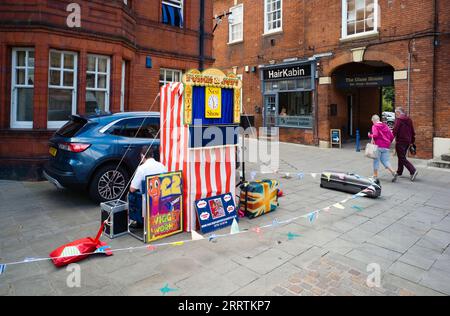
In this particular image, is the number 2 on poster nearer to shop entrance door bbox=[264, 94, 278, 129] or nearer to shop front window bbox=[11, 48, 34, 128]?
shop front window bbox=[11, 48, 34, 128]

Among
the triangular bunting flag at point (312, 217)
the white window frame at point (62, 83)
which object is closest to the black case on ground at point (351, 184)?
the triangular bunting flag at point (312, 217)

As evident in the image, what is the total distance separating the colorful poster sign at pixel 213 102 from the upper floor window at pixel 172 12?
8.54 m

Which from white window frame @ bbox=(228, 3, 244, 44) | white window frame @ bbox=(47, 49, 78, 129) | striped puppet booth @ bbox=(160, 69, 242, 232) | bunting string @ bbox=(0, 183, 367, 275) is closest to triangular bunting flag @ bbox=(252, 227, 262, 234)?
bunting string @ bbox=(0, 183, 367, 275)

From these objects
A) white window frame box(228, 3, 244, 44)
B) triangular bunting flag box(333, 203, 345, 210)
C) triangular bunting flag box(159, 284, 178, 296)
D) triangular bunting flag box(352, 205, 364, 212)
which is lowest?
triangular bunting flag box(159, 284, 178, 296)

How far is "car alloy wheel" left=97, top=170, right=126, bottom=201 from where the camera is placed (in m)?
6.79

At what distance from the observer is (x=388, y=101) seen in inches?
1804

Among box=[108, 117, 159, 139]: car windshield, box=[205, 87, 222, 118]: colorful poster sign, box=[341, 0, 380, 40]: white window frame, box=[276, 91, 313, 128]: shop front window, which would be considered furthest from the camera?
box=[276, 91, 313, 128]: shop front window

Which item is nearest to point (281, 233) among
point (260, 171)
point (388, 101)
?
point (260, 171)

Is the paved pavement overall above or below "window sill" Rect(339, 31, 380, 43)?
below

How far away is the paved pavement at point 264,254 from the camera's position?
3.65 m

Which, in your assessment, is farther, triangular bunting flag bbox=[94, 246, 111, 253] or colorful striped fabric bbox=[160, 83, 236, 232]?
colorful striped fabric bbox=[160, 83, 236, 232]

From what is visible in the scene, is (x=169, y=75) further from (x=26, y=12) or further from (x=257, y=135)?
(x=257, y=135)

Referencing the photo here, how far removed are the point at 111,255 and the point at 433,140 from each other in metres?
13.5

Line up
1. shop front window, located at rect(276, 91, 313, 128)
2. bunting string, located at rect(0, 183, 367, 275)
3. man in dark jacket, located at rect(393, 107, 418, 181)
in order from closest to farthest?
1. bunting string, located at rect(0, 183, 367, 275)
2. man in dark jacket, located at rect(393, 107, 418, 181)
3. shop front window, located at rect(276, 91, 313, 128)
